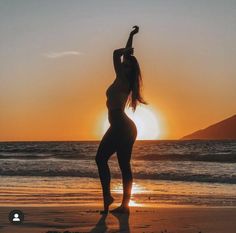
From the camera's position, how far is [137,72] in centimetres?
674

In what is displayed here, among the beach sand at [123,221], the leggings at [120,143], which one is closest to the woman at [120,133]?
the leggings at [120,143]

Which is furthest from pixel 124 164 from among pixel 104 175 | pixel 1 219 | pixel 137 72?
pixel 1 219

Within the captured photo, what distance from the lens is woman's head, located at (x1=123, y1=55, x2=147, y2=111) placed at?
22.0 ft

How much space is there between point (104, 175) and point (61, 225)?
100 centimetres

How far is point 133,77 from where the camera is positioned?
6730 mm

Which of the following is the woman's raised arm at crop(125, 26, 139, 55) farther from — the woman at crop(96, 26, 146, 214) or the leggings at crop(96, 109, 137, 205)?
the leggings at crop(96, 109, 137, 205)

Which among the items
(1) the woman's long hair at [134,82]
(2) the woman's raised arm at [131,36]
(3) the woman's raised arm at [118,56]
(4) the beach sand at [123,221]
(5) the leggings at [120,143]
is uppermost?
(2) the woman's raised arm at [131,36]

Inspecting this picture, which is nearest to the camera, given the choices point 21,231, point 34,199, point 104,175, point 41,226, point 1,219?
point 21,231

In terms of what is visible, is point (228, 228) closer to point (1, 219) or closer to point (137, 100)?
point (137, 100)

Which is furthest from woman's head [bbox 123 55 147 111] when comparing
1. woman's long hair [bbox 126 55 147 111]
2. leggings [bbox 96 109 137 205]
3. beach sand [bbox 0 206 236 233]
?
beach sand [bbox 0 206 236 233]

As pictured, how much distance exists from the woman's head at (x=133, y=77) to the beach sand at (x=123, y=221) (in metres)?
1.37

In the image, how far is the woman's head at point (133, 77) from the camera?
6.70 m

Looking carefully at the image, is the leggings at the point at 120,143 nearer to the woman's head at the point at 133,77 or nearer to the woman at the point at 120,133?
the woman at the point at 120,133

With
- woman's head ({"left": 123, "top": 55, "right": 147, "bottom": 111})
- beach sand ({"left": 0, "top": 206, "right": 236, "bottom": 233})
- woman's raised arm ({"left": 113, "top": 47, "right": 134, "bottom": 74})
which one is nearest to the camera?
beach sand ({"left": 0, "top": 206, "right": 236, "bottom": 233})
